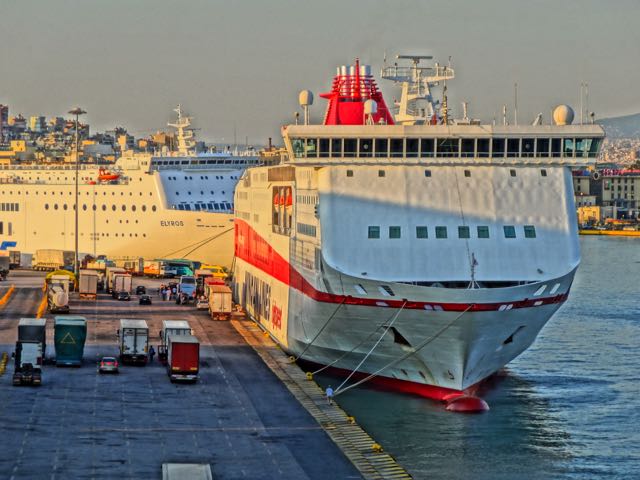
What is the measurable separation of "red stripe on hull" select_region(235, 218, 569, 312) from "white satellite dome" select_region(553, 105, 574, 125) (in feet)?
20.1

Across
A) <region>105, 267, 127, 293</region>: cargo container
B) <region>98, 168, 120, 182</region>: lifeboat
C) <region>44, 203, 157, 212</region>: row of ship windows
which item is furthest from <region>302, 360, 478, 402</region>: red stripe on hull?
<region>98, 168, 120, 182</region>: lifeboat

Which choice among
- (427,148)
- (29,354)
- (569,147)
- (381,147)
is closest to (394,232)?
(381,147)

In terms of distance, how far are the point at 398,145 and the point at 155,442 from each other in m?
14.8

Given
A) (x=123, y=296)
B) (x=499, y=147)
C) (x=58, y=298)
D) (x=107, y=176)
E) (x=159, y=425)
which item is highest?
(x=499, y=147)

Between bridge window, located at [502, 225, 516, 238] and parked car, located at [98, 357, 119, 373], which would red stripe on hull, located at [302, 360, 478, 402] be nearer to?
bridge window, located at [502, 225, 516, 238]

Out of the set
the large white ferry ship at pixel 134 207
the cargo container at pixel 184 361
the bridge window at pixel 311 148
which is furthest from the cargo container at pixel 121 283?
the bridge window at pixel 311 148

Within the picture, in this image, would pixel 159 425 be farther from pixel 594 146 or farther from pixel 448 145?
pixel 594 146

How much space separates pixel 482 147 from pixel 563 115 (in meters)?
3.43

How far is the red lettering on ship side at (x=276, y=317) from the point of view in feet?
170

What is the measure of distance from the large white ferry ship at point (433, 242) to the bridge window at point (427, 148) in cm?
5

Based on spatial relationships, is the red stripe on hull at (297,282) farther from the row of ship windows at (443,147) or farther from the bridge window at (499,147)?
the bridge window at (499,147)

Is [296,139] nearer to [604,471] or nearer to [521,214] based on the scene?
[521,214]

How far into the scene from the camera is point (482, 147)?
144ft

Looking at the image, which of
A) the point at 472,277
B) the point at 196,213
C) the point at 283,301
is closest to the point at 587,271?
the point at 196,213
